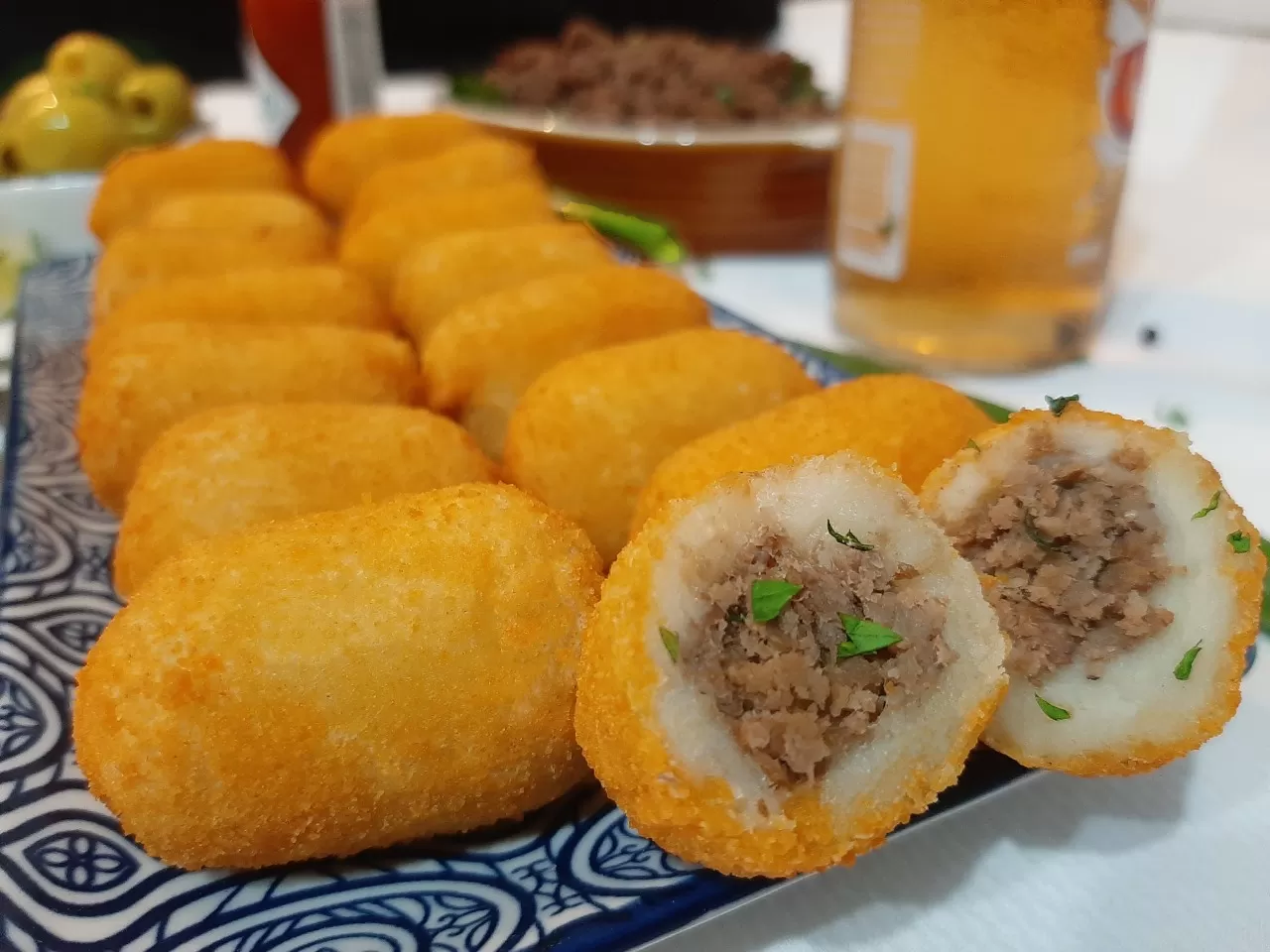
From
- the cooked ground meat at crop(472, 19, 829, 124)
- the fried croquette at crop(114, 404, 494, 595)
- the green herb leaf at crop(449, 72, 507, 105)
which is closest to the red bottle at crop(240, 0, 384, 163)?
the green herb leaf at crop(449, 72, 507, 105)

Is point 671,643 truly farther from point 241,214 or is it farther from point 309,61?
point 309,61

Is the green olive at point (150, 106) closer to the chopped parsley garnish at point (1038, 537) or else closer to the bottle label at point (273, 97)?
the bottle label at point (273, 97)

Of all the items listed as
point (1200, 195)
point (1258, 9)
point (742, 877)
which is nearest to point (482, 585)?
point (742, 877)

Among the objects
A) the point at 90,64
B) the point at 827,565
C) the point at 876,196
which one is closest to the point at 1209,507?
the point at 827,565

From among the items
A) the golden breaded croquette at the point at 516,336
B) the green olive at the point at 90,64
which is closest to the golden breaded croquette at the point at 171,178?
the green olive at the point at 90,64

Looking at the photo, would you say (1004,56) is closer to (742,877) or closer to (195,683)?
(742,877)

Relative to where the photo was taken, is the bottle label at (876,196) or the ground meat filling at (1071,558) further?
the bottle label at (876,196)

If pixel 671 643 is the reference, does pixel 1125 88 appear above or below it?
above
